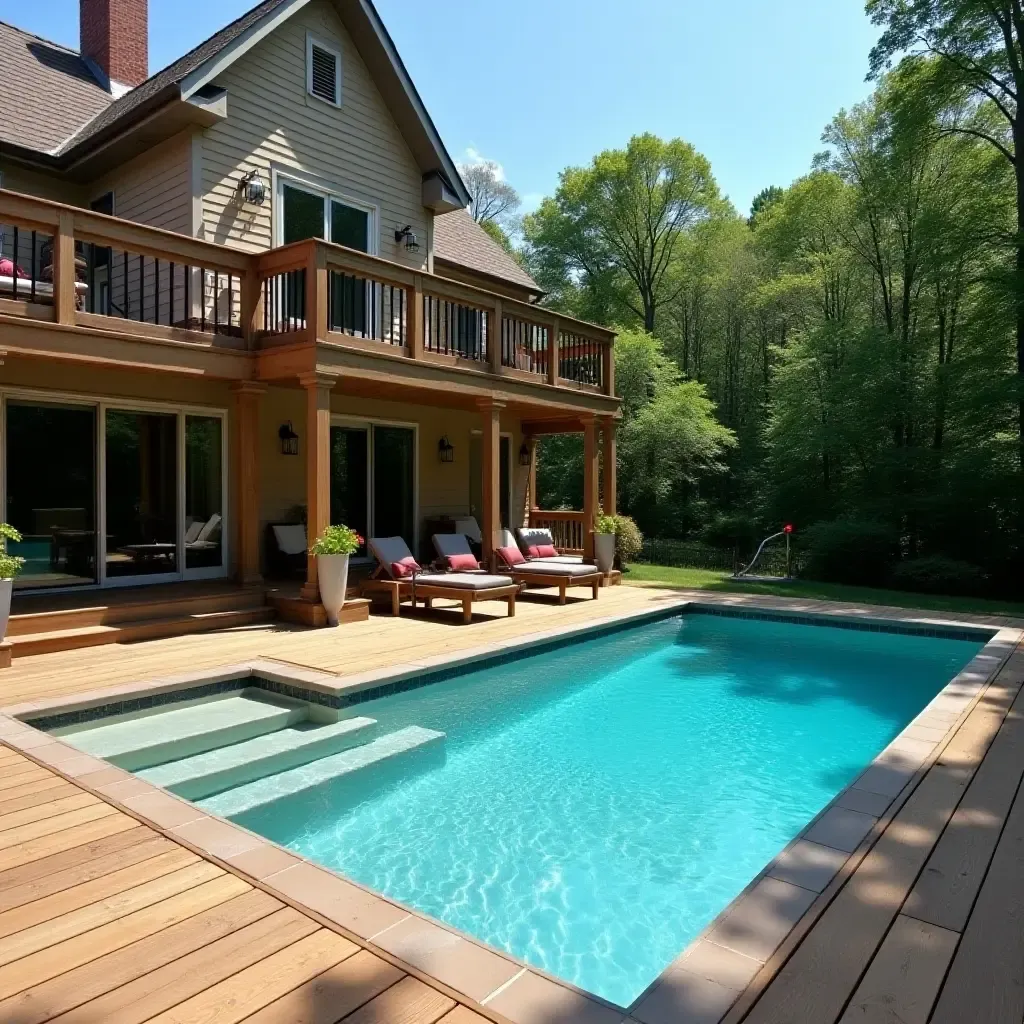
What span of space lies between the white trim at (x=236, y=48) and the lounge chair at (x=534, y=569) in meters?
6.22

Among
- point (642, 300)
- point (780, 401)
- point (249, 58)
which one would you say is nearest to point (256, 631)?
point (249, 58)

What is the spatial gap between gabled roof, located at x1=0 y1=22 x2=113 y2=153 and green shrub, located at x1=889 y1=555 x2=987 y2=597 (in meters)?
15.6

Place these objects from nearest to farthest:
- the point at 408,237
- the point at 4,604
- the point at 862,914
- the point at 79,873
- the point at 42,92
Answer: the point at 862,914 → the point at 79,873 → the point at 4,604 → the point at 42,92 → the point at 408,237

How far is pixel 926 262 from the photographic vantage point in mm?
16484

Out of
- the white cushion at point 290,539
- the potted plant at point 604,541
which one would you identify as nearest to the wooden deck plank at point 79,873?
the white cushion at point 290,539

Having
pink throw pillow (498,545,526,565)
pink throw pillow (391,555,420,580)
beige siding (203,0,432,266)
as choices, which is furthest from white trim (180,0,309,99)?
pink throw pillow (498,545,526,565)

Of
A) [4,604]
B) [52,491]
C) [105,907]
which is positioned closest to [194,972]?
[105,907]

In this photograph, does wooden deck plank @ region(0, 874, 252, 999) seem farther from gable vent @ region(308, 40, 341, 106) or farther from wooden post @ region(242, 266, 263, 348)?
gable vent @ region(308, 40, 341, 106)

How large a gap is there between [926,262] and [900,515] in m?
5.58

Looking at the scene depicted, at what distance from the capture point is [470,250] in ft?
47.2

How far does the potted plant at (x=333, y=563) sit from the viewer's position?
7.99 metres

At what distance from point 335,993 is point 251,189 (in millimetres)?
9710

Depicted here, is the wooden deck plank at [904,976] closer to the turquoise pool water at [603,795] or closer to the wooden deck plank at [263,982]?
the turquoise pool water at [603,795]

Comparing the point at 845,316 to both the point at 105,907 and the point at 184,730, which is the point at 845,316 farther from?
the point at 105,907
